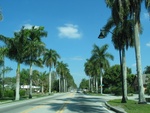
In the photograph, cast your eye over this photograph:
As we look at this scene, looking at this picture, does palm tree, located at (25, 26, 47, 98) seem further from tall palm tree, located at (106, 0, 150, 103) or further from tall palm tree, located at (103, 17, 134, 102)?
tall palm tree, located at (106, 0, 150, 103)

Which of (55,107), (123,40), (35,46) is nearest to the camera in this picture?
(55,107)

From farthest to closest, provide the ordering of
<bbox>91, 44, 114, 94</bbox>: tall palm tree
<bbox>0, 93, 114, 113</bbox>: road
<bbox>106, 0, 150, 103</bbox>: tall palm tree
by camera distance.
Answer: <bbox>91, 44, 114, 94</bbox>: tall palm tree → <bbox>106, 0, 150, 103</bbox>: tall palm tree → <bbox>0, 93, 114, 113</bbox>: road

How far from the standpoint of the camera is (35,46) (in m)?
52.8

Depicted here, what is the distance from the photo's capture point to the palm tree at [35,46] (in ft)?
171

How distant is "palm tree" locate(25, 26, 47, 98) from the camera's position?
171ft

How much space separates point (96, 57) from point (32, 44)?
32.7 metres

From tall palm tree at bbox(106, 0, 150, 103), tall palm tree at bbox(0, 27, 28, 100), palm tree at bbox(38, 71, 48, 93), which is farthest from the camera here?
palm tree at bbox(38, 71, 48, 93)

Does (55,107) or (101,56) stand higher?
(101,56)

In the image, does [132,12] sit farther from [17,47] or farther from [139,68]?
[17,47]

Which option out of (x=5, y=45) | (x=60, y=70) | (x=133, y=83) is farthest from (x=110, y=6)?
(x=60, y=70)

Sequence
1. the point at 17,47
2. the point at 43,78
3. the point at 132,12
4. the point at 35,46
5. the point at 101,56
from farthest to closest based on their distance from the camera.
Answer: the point at 43,78 < the point at 101,56 < the point at 35,46 < the point at 17,47 < the point at 132,12

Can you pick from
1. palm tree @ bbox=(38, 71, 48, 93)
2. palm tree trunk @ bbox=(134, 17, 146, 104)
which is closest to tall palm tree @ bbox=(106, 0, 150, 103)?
palm tree trunk @ bbox=(134, 17, 146, 104)

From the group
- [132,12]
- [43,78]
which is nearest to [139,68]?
[132,12]

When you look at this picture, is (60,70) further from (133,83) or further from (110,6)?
(110,6)
